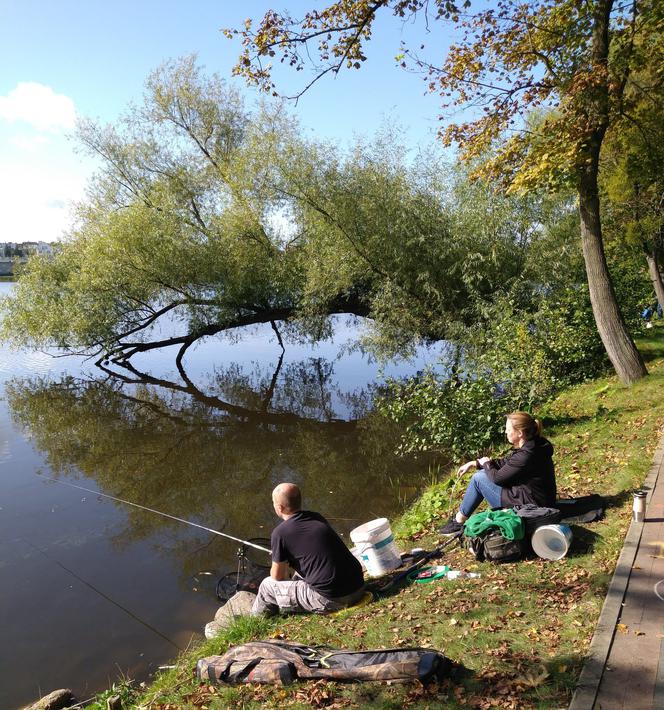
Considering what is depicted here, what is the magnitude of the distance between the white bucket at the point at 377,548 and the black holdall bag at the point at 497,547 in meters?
0.77

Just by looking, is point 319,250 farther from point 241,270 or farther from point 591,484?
point 591,484

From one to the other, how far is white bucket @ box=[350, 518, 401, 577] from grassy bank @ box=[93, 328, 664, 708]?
1.51 ft

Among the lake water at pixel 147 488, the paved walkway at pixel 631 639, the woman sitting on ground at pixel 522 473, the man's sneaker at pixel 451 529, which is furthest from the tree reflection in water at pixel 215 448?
the paved walkway at pixel 631 639

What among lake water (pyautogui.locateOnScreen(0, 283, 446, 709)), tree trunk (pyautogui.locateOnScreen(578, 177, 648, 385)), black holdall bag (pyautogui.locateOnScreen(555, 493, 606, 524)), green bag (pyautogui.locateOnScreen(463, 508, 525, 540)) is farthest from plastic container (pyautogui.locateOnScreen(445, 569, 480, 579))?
A: tree trunk (pyautogui.locateOnScreen(578, 177, 648, 385))

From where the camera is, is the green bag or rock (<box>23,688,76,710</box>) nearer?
rock (<box>23,688,76,710</box>)

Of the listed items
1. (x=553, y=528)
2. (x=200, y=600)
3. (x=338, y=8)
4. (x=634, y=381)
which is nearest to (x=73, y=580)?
(x=200, y=600)

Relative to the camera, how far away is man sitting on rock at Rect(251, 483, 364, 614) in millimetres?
4676

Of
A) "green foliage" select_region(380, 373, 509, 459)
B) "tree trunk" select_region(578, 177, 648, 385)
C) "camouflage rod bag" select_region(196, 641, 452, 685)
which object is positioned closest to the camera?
"camouflage rod bag" select_region(196, 641, 452, 685)

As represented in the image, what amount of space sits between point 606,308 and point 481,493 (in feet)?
20.5

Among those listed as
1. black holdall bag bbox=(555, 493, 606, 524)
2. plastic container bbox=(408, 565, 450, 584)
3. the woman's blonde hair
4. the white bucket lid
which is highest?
the woman's blonde hair

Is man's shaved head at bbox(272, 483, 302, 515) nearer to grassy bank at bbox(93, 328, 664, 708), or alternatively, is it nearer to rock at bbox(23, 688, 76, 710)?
grassy bank at bbox(93, 328, 664, 708)

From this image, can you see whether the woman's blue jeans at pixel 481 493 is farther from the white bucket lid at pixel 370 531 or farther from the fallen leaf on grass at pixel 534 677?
the fallen leaf on grass at pixel 534 677

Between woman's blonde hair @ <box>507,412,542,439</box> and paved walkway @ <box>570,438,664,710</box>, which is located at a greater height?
woman's blonde hair @ <box>507,412,542,439</box>

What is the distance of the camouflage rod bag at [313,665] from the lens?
3.36 meters
